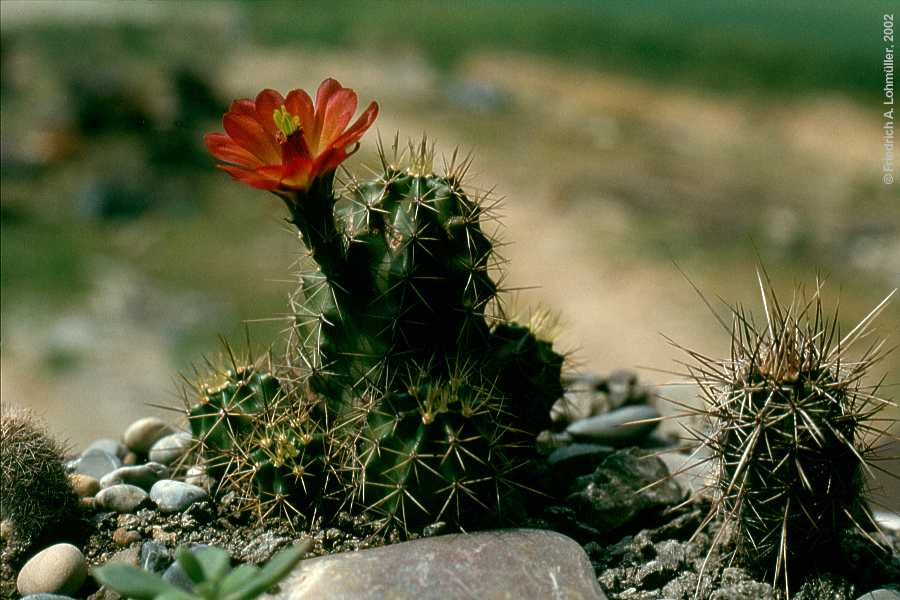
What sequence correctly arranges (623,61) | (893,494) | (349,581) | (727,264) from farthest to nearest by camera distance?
(623,61)
(727,264)
(893,494)
(349,581)

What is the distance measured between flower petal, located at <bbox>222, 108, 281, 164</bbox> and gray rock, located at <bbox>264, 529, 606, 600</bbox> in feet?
3.42

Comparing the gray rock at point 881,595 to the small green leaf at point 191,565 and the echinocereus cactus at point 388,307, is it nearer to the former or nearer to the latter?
the echinocereus cactus at point 388,307

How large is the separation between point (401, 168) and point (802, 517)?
141 cm

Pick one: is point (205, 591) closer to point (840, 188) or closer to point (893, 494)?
point (893, 494)

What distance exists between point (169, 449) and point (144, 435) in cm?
25

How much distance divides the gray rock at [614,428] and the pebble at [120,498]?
58.9 inches

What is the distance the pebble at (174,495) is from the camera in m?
2.92

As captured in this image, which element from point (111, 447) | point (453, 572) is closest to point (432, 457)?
point (453, 572)

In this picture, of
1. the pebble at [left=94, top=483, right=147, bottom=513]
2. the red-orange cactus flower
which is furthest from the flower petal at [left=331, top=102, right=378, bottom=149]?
the pebble at [left=94, top=483, right=147, bottom=513]

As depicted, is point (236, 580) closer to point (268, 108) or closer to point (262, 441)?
point (262, 441)

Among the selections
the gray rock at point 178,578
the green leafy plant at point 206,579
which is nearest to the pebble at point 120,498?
the gray rock at point 178,578

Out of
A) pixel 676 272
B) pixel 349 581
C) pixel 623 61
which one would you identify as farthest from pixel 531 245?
pixel 349 581

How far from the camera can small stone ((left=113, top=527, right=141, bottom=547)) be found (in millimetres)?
2836

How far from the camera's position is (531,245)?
23.2 ft
